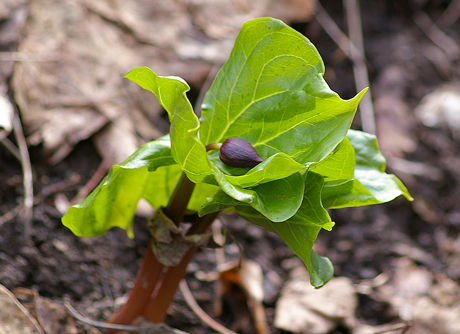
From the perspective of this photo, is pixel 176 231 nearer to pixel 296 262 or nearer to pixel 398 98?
pixel 296 262

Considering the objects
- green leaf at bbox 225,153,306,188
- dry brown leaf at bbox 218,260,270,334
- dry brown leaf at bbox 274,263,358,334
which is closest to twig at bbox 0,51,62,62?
dry brown leaf at bbox 218,260,270,334

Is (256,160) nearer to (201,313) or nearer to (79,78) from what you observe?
(201,313)

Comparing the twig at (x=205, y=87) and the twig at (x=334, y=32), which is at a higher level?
the twig at (x=334, y=32)

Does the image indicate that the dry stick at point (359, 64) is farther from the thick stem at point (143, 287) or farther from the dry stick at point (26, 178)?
the dry stick at point (26, 178)

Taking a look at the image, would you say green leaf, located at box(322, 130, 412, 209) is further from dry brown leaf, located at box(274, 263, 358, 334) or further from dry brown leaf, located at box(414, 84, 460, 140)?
dry brown leaf, located at box(414, 84, 460, 140)

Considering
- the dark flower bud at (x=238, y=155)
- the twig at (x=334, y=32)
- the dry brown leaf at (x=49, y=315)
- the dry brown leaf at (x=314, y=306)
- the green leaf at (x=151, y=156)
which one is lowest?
the dry brown leaf at (x=314, y=306)

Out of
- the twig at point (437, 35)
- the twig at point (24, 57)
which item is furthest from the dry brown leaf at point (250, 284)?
the twig at point (437, 35)

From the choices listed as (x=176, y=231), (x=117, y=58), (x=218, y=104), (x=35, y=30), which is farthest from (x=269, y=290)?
(x=35, y=30)
